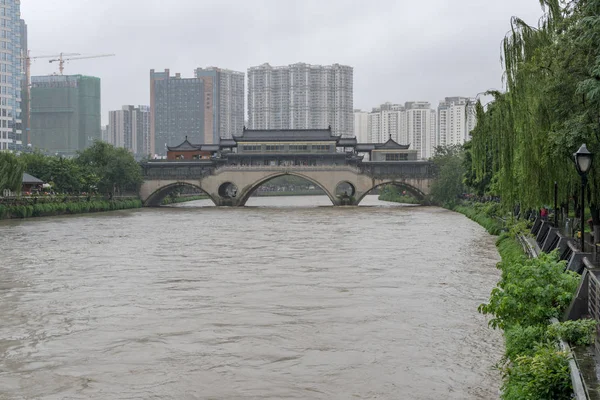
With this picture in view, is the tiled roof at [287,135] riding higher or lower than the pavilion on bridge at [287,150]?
higher

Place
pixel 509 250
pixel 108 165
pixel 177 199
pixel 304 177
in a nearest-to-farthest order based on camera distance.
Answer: pixel 509 250
pixel 108 165
pixel 304 177
pixel 177 199

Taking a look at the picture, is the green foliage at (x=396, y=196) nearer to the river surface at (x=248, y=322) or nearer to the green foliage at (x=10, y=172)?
the green foliage at (x=10, y=172)

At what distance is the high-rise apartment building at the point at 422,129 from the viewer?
162000 millimetres

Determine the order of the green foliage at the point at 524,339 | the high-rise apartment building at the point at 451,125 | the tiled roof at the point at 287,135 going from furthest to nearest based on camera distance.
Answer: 1. the high-rise apartment building at the point at 451,125
2. the tiled roof at the point at 287,135
3. the green foliage at the point at 524,339

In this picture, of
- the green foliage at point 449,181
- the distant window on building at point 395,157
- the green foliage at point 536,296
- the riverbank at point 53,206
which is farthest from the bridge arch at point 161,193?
the green foliage at point 536,296

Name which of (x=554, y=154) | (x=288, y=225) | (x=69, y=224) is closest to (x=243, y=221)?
(x=288, y=225)

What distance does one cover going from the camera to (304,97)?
163625 millimetres

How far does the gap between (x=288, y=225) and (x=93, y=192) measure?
100ft

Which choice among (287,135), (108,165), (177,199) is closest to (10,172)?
(108,165)

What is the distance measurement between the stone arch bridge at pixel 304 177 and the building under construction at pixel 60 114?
305ft

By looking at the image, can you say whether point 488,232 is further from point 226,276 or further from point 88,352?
point 88,352

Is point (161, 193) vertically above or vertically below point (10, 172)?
below

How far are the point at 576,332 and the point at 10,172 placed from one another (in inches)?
1778

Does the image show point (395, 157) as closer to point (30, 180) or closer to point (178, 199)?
point (178, 199)
